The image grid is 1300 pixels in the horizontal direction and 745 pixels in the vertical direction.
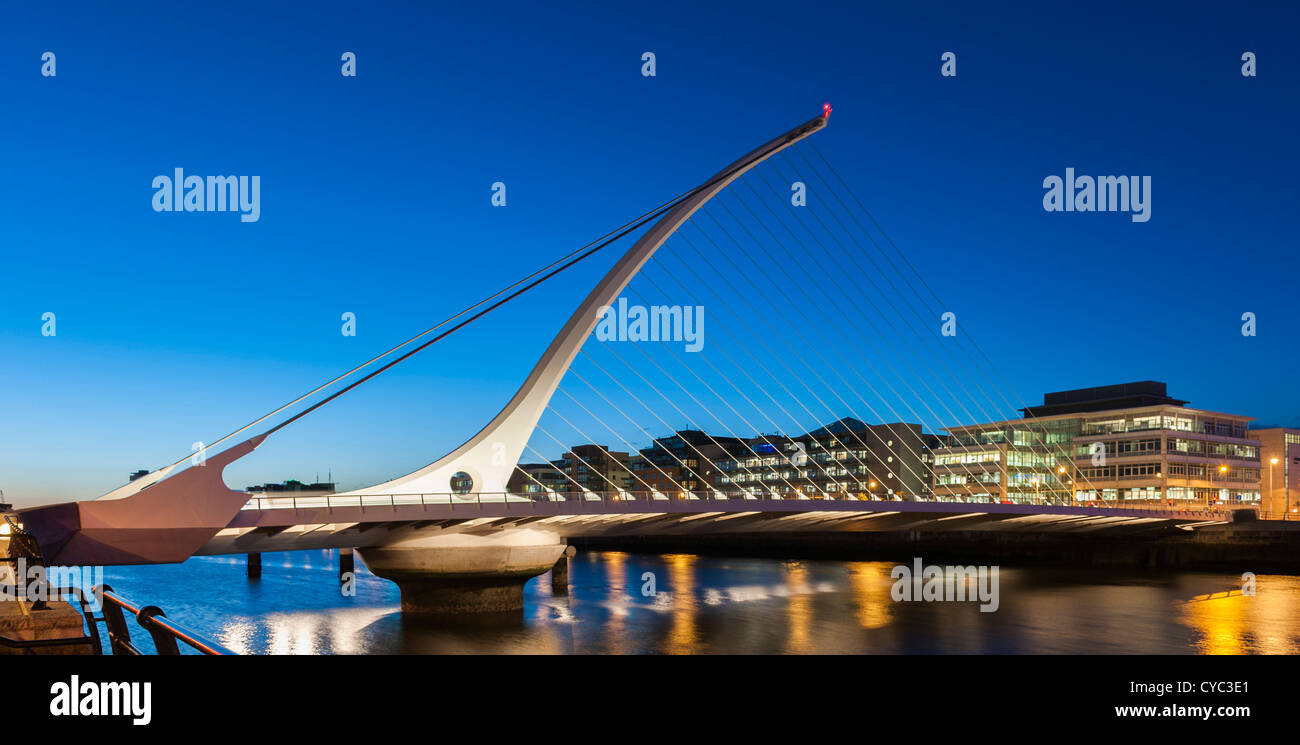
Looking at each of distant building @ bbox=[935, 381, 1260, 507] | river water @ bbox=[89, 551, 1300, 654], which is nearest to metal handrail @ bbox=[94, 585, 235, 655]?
river water @ bbox=[89, 551, 1300, 654]

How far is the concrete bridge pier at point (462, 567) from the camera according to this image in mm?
29766

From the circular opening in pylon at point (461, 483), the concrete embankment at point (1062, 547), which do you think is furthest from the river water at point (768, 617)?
the circular opening in pylon at point (461, 483)

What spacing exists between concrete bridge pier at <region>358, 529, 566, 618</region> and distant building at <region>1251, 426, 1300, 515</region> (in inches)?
3241

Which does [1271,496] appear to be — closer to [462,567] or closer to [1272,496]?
[1272,496]

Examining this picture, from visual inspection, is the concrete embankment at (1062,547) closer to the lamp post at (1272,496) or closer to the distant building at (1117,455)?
the distant building at (1117,455)

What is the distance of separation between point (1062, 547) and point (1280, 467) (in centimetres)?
4414

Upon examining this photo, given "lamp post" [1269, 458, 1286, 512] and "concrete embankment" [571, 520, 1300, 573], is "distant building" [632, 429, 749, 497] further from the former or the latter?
"lamp post" [1269, 458, 1286, 512]

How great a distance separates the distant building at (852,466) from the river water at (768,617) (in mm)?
46876

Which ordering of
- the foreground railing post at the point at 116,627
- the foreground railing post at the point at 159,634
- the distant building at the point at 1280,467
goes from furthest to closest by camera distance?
the distant building at the point at 1280,467 → the foreground railing post at the point at 116,627 → the foreground railing post at the point at 159,634

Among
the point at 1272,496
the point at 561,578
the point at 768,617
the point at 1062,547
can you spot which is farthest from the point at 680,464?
the point at 768,617

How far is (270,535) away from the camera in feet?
84.8

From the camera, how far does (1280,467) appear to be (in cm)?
9094
